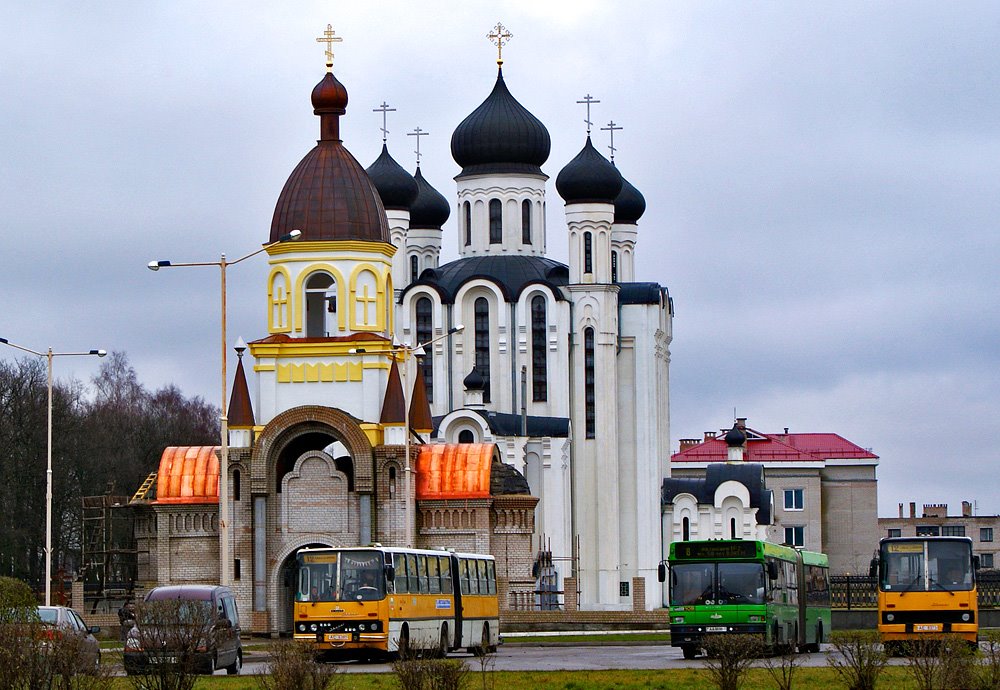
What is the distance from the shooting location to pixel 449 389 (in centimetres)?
6938

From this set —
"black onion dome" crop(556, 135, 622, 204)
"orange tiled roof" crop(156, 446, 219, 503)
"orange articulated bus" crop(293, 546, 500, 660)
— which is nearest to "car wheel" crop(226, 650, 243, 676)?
"orange articulated bus" crop(293, 546, 500, 660)

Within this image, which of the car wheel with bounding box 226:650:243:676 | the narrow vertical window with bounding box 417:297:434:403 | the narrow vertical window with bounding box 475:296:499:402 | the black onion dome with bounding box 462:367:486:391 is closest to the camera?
the car wheel with bounding box 226:650:243:676

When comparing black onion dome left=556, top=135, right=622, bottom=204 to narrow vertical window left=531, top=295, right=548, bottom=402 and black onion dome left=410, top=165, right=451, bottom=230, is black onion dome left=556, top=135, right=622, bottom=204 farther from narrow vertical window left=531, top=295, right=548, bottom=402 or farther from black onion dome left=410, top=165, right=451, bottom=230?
black onion dome left=410, top=165, right=451, bottom=230

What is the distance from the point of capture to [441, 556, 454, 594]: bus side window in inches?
1369

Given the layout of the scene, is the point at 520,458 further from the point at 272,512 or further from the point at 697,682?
the point at 697,682

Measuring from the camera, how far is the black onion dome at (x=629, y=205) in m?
76.6

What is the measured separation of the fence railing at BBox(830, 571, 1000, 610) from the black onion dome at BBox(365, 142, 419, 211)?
2267cm

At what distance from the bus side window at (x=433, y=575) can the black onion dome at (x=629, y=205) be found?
43.0 meters

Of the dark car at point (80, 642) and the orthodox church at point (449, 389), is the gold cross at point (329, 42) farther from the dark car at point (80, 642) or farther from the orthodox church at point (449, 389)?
the dark car at point (80, 642)

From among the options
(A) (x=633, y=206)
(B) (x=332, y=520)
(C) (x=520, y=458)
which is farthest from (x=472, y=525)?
(A) (x=633, y=206)

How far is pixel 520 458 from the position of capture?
65125 mm

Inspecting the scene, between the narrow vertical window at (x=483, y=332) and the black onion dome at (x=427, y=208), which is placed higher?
the black onion dome at (x=427, y=208)

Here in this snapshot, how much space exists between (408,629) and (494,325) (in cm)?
3644

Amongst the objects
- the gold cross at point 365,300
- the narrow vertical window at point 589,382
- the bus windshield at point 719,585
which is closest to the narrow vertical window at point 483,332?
the narrow vertical window at point 589,382
